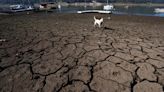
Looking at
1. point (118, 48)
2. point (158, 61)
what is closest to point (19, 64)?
point (118, 48)

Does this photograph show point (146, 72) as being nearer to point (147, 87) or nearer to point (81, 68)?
point (147, 87)

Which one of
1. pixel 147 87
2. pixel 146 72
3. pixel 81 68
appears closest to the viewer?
pixel 147 87

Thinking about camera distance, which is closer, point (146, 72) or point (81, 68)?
point (146, 72)

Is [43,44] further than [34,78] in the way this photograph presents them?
Yes

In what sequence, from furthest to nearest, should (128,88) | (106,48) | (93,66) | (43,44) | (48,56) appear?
1. (43,44)
2. (106,48)
3. (48,56)
4. (93,66)
5. (128,88)

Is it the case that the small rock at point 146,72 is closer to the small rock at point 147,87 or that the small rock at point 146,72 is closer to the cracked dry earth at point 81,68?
the cracked dry earth at point 81,68

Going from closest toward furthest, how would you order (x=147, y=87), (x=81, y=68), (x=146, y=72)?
1. (x=147, y=87)
2. (x=146, y=72)
3. (x=81, y=68)

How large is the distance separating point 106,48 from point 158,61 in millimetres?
1542

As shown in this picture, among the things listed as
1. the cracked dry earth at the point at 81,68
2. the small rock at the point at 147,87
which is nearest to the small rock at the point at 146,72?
the cracked dry earth at the point at 81,68

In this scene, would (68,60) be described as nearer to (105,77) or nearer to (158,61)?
(105,77)

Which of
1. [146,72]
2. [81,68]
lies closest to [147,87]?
[146,72]

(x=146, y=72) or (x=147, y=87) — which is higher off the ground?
(x=146, y=72)

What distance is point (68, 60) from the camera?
363 centimetres

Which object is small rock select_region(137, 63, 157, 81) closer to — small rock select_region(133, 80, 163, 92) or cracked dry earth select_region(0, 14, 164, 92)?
cracked dry earth select_region(0, 14, 164, 92)
